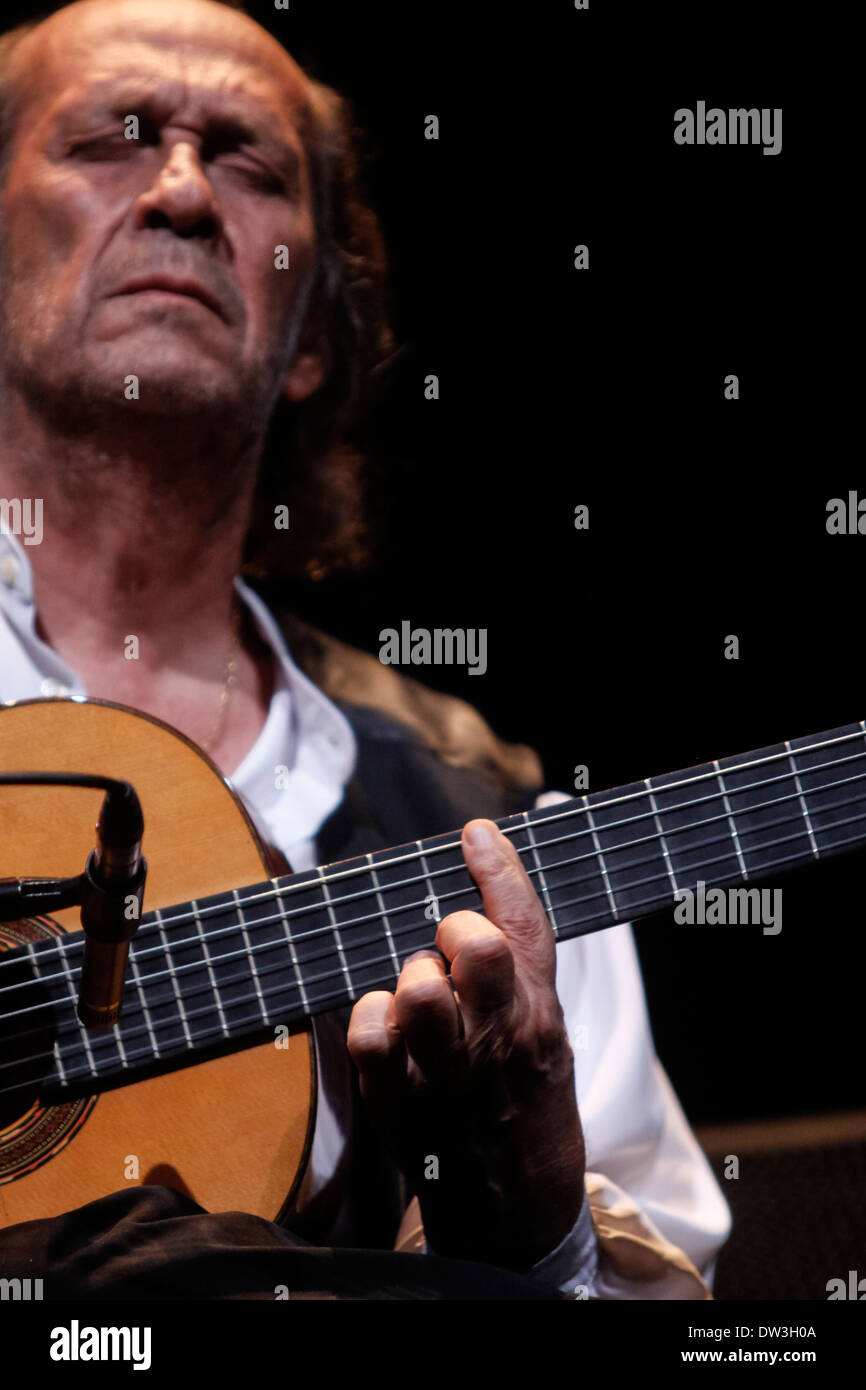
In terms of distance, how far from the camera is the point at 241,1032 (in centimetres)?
106

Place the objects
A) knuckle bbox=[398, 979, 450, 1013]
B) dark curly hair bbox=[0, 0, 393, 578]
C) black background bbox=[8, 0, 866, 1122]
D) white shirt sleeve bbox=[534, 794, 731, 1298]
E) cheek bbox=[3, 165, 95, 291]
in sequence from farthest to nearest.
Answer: dark curly hair bbox=[0, 0, 393, 578] → black background bbox=[8, 0, 866, 1122] → cheek bbox=[3, 165, 95, 291] → white shirt sleeve bbox=[534, 794, 731, 1298] → knuckle bbox=[398, 979, 450, 1013]

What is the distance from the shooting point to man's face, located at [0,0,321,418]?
1.45 metres

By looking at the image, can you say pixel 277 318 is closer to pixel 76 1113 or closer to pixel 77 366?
pixel 77 366

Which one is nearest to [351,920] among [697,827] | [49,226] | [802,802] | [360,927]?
[360,927]

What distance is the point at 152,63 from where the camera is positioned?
5.03 feet

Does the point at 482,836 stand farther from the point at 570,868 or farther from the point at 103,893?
the point at 103,893

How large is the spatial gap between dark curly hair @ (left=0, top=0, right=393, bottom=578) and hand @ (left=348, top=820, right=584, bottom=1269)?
1.01 meters

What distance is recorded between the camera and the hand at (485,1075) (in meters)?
1.02

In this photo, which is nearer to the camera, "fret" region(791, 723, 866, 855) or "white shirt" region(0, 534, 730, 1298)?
"fret" region(791, 723, 866, 855)

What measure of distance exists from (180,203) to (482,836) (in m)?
0.92

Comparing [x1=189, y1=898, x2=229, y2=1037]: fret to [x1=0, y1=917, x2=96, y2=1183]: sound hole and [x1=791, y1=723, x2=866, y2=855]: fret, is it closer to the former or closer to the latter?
[x1=0, y1=917, x2=96, y2=1183]: sound hole

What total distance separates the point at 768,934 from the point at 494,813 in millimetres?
559

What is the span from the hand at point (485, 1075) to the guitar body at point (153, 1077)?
100 mm

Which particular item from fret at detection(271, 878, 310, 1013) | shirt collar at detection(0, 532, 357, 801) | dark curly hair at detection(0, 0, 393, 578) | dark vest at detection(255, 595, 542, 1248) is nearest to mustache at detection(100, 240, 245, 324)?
shirt collar at detection(0, 532, 357, 801)
